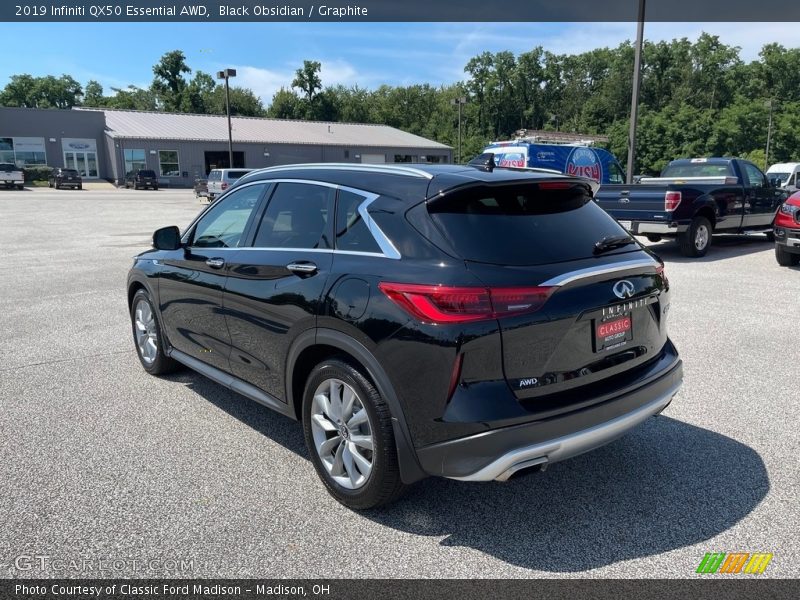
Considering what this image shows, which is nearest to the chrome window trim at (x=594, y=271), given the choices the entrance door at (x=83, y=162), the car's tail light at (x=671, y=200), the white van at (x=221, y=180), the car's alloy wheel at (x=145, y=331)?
the car's alloy wheel at (x=145, y=331)

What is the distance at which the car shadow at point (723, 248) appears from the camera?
486 inches

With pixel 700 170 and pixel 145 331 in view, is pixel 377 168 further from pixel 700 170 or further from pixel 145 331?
pixel 700 170

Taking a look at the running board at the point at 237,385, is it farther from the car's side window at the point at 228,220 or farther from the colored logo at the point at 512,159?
the colored logo at the point at 512,159

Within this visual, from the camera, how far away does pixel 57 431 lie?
4223 mm

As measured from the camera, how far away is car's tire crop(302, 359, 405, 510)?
2.94m

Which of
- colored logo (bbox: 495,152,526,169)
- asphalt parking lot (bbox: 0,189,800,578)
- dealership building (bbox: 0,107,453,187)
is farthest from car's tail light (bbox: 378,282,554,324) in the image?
dealership building (bbox: 0,107,453,187)

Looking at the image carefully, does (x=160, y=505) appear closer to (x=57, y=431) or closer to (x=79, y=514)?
(x=79, y=514)

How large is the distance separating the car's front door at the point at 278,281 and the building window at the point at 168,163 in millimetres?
52466

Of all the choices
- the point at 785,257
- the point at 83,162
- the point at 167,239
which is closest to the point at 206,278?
the point at 167,239

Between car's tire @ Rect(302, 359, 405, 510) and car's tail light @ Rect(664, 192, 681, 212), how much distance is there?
32.9ft

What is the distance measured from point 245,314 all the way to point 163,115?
6163cm

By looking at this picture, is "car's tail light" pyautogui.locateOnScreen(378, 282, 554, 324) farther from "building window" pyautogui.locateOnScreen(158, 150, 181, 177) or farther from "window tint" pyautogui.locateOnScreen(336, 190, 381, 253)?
"building window" pyautogui.locateOnScreen(158, 150, 181, 177)

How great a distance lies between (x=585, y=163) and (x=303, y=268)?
19.8 m

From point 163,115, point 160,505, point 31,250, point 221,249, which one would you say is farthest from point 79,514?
point 163,115
